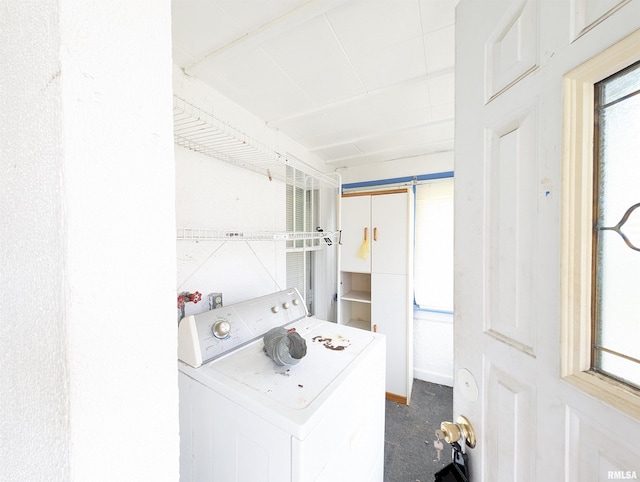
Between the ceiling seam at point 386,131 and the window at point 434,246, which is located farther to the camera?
the window at point 434,246

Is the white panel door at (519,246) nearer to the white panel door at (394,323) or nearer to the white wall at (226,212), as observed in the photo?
the white wall at (226,212)

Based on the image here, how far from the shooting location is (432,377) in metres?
2.64

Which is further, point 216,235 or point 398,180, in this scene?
point 398,180

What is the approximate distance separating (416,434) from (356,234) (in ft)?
6.07

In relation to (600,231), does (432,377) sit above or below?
below

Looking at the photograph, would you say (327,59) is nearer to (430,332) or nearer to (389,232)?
(389,232)

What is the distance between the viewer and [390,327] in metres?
2.38

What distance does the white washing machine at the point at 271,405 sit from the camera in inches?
32.2

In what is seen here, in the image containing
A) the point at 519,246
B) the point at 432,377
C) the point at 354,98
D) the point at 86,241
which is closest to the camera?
the point at 86,241

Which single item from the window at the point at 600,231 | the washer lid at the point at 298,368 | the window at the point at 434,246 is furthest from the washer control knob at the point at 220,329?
the window at the point at 434,246

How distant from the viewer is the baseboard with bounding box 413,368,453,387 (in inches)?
101

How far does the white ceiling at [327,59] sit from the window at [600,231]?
93cm

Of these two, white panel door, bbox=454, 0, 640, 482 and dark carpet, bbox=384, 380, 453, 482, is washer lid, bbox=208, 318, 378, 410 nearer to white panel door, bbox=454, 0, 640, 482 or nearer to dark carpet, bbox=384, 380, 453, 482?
white panel door, bbox=454, 0, 640, 482

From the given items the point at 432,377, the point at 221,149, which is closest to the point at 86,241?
the point at 221,149
